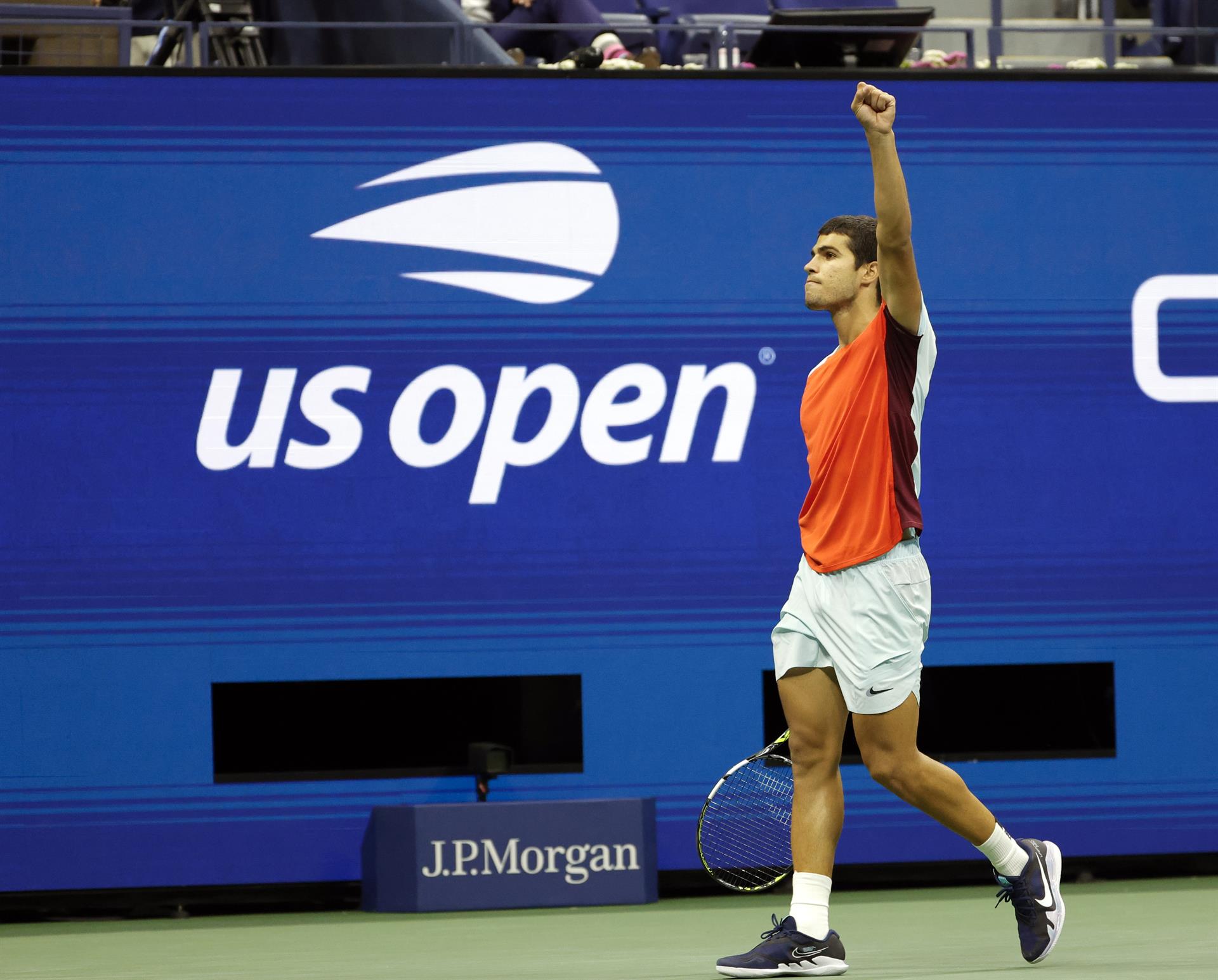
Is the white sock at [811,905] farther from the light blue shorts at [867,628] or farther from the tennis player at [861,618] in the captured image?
the light blue shorts at [867,628]

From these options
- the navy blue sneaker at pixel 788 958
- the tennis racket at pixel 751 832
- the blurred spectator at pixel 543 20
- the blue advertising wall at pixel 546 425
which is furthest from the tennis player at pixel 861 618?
the blurred spectator at pixel 543 20

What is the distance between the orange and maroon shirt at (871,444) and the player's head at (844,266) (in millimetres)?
119

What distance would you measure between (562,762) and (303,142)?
2503 mm

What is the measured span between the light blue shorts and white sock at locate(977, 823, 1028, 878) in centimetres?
44

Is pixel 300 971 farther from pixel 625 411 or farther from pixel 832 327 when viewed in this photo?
pixel 832 327

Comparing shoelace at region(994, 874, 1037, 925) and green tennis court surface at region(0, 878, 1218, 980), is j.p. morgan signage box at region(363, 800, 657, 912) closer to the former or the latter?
green tennis court surface at region(0, 878, 1218, 980)

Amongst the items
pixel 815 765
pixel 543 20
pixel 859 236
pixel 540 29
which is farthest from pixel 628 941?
pixel 543 20

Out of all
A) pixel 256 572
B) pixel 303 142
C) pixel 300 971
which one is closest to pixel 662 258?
pixel 303 142

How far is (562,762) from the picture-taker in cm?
680

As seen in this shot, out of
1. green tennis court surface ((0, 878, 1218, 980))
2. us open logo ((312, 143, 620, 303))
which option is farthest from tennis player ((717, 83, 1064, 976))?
us open logo ((312, 143, 620, 303))

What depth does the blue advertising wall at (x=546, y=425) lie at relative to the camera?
20.6 feet

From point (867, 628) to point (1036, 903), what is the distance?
2.83 feet

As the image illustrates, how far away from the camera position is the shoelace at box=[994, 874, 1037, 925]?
4574 millimetres

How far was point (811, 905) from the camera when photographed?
442cm
